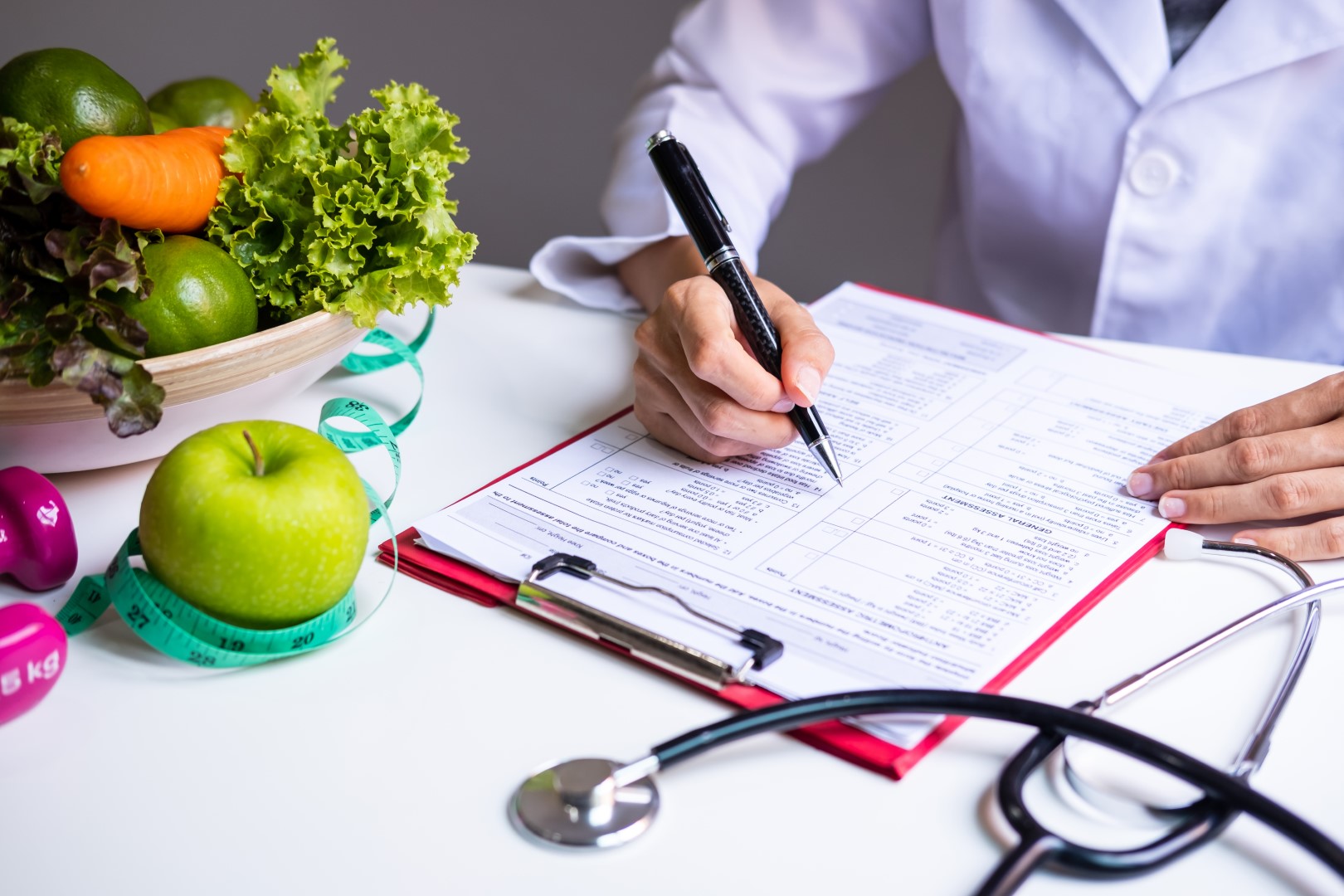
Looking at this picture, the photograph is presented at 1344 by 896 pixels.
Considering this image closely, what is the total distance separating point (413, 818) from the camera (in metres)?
0.55

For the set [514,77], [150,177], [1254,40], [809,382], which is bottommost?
[514,77]

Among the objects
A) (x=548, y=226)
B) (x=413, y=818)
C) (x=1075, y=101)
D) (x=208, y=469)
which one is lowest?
(x=548, y=226)

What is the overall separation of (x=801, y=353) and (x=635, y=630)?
270 mm

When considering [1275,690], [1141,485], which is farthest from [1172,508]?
[1275,690]

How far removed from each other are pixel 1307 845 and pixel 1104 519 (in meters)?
0.31

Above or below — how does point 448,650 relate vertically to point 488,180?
above

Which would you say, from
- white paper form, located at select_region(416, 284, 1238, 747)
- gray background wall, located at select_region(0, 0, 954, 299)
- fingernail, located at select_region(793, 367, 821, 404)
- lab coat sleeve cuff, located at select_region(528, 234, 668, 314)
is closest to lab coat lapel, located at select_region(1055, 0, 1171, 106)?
white paper form, located at select_region(416, 284, 1238, 747)

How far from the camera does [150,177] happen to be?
0.75 metres

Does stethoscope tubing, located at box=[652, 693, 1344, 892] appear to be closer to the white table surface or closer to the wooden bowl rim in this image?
the white table surface

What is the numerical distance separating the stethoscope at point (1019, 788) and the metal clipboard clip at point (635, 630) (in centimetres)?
5

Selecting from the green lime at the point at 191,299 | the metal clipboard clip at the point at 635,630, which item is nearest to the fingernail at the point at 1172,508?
the metal clipboard clip at the point at 635,630

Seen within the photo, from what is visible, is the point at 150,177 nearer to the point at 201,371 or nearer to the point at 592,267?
the point at 201,371

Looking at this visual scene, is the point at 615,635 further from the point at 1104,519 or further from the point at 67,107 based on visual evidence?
the point at 67,107

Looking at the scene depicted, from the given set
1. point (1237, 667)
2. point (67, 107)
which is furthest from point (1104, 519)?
point (67, 107)
